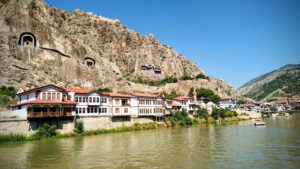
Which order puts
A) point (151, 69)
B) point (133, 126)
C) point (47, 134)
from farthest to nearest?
point (151, 69)
point (133, 126)
point (47, 134)

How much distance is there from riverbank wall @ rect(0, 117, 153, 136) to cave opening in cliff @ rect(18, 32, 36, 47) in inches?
1822

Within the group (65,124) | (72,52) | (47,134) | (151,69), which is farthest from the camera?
(151,69)

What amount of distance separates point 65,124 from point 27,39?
1980 inches

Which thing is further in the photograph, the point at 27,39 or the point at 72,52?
the point at 72,52

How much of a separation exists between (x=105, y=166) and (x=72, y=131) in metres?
26.2

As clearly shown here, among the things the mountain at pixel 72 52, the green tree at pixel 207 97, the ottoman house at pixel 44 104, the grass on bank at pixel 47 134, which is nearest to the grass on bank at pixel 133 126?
the grass on bank at pixel 47 134

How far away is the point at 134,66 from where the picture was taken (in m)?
131

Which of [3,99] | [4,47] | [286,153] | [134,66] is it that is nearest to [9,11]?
[4,47]

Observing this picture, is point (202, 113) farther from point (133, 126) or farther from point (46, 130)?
point (46, 130)

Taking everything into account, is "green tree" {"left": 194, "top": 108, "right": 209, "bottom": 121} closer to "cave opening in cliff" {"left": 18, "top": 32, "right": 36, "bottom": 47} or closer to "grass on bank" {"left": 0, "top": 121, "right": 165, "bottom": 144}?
"grass on bank" {"left": 0, "top": 121, "right": 165, "bottom": 144}

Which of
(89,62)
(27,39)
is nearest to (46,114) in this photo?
(27,39)

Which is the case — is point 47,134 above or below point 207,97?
below

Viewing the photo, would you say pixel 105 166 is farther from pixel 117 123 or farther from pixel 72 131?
pixel 117 123

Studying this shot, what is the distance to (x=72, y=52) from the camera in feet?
297
